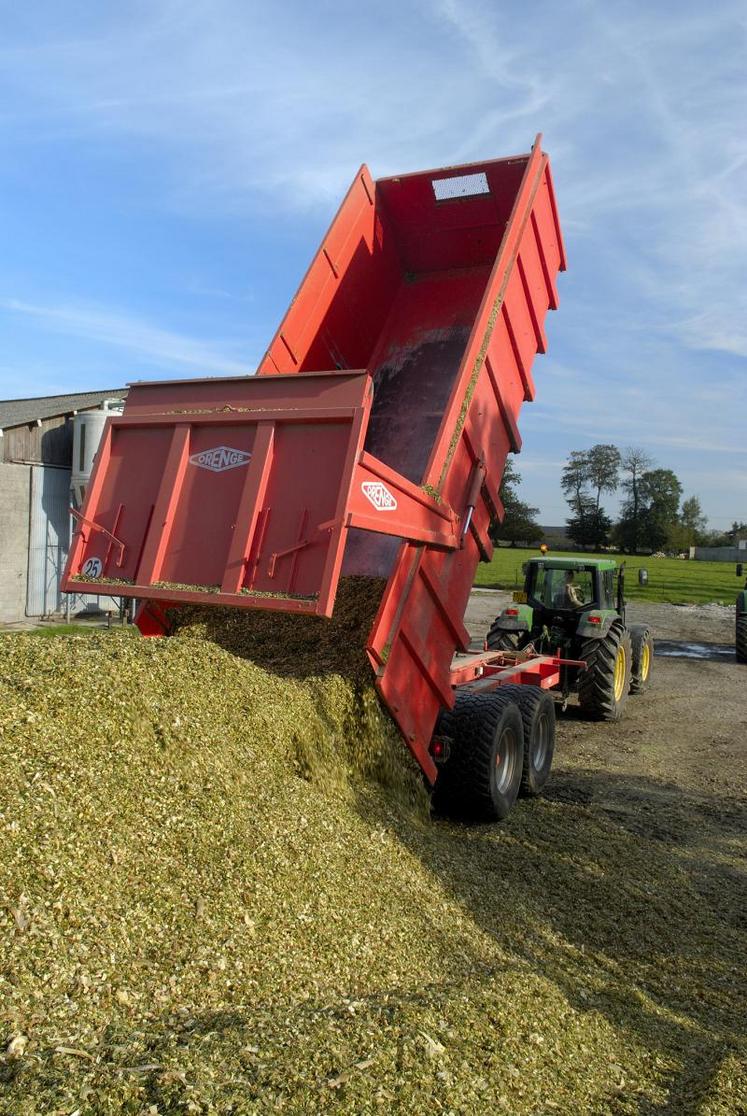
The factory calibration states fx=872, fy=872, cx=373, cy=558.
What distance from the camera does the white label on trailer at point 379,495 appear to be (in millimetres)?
4855

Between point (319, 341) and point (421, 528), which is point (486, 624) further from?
point (421, 528)

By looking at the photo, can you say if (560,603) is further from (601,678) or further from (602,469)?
(602,469)

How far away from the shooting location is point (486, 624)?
834 inches

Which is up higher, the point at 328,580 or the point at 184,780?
the point at 328,580

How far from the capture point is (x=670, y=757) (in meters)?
9.02

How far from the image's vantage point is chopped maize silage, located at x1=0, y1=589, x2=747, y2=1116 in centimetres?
258

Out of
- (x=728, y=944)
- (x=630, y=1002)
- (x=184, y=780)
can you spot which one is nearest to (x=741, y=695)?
(x=728, y=944)

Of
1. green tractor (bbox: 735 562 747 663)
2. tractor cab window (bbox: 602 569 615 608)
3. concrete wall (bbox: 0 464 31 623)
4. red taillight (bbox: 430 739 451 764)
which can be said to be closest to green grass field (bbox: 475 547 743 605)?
green tractor (bbox: 735 562 747 663)

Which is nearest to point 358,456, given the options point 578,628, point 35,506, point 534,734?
point 534,734

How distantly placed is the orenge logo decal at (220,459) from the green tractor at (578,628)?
572cm

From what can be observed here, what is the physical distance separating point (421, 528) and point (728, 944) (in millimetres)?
2860

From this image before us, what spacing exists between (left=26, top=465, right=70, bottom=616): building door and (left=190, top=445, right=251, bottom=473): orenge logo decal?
1251 centimetres

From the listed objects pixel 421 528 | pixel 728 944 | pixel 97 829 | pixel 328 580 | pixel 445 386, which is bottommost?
pixel 728 944

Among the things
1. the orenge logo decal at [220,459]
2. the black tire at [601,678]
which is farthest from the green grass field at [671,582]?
the orenge logo decal at [220,459]
